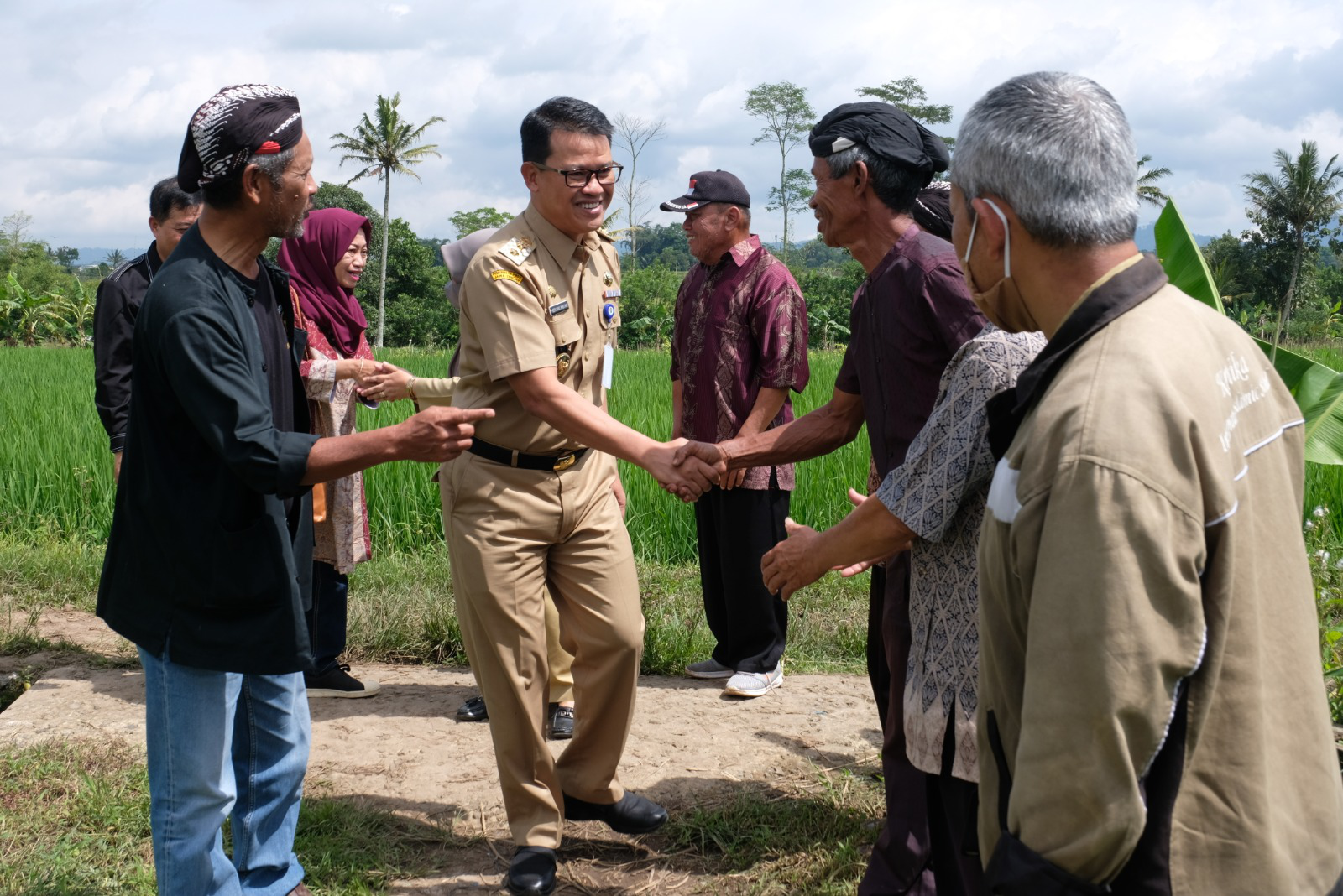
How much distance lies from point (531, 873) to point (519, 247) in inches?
68.5

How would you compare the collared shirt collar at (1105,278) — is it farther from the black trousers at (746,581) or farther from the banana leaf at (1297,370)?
the black trousers at (746,581)

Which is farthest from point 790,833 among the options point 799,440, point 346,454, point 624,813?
point 346,454

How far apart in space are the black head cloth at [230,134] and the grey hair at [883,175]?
1.33 meters

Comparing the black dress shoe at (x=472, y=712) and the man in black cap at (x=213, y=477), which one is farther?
the black dress shoe at (x=472, y=712)

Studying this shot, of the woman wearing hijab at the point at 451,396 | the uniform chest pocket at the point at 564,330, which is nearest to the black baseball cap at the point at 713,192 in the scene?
the woman wearing hijab at the point at 451,396

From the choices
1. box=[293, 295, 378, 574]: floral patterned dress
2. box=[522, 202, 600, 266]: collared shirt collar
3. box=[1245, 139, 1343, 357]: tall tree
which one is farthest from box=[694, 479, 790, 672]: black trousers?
box=[1245, 139, 1343, 357]: tall tree

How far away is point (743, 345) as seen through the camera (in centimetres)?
491

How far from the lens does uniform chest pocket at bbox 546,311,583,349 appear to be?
10.8 ft

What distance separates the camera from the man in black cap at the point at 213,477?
2305 mm

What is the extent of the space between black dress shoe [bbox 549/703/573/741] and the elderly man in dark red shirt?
0.69 meters

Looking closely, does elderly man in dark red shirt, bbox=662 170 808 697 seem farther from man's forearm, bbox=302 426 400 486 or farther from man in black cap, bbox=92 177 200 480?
man's forearm, bbox=302 426 400 486

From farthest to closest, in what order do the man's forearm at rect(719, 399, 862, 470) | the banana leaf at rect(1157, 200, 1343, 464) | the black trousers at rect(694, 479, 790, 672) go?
the black trousers at rect(694, 479, 790, 672) → the man's forearm at rect(719, 399, 862, 470) → the banana leaf at rect(1157, 200, 1343, 464)

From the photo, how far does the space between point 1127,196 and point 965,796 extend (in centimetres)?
146

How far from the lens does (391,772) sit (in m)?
3.91
